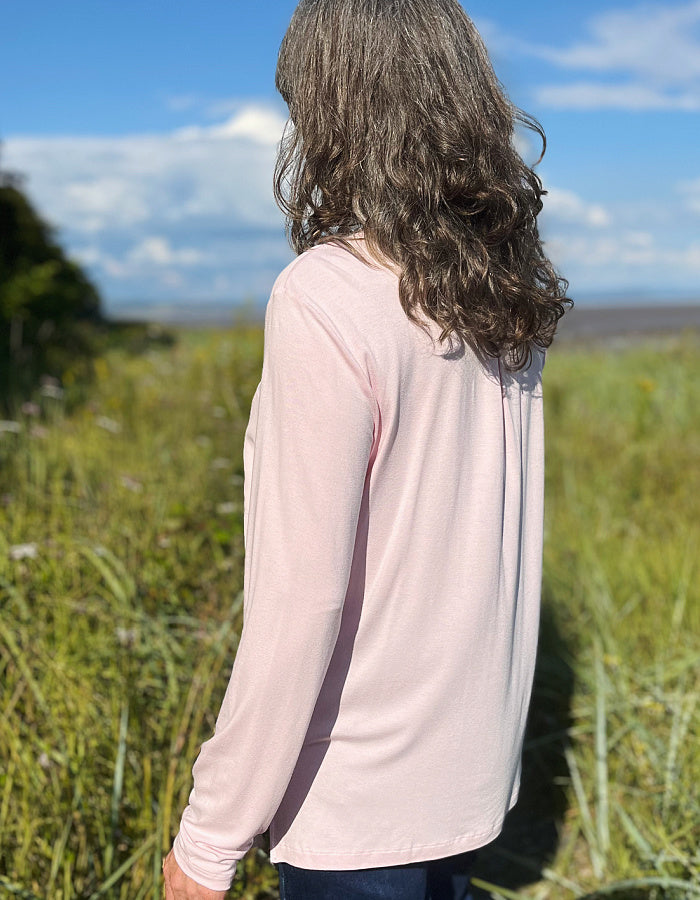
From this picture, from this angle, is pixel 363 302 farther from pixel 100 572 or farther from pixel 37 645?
pixel 100 572

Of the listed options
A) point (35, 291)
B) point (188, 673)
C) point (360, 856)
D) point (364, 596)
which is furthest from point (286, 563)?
point (35, 291)

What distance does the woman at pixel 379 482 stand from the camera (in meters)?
1.03

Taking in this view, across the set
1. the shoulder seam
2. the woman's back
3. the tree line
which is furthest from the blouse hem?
the tree line

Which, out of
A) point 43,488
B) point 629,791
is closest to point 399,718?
point 629,791

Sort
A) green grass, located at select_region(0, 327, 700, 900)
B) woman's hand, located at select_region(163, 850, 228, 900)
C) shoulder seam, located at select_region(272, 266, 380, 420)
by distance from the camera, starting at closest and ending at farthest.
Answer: shoulder seam, located at select_region(272, 266, 380, 420)
woman's hand, located at select_region(163, 850, 228, 900)
green grass, located at select_region(0, 327, 700, 900)

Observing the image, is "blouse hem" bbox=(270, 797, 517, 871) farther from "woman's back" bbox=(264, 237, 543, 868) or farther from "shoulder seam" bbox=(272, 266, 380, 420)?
"shoulder seam" bbox=(272, 266, 380, 420)

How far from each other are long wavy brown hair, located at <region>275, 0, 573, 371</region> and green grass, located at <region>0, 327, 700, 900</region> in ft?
4.15

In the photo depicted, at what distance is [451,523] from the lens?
3.73ft

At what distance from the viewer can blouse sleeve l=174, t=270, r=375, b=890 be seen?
3.29 feet

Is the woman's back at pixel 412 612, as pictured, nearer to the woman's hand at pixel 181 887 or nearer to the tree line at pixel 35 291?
the woman's hand at pixel 181 887

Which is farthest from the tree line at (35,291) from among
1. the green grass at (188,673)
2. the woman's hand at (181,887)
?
the woman's hand at (181,887)

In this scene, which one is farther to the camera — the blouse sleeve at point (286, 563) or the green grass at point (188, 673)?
the green grass at point (188, 673)

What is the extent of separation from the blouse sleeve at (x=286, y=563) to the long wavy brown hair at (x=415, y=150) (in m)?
0.15

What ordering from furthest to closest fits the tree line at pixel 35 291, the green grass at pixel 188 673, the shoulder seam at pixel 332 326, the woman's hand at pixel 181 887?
the tree line at pixel 35 291 → the green grass at pixel 188 673 → the woman's hand at pixel 181 887 → the shoulder seam at pixel 332 326
